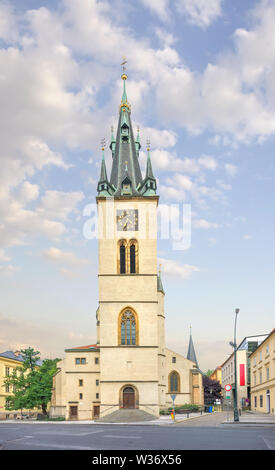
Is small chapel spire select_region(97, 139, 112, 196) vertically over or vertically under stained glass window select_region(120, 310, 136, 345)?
over

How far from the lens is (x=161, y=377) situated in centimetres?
6062

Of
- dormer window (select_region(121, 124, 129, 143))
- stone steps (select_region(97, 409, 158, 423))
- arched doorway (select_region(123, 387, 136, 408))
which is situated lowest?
stone steps (select_region(97, 409, 158, 423))

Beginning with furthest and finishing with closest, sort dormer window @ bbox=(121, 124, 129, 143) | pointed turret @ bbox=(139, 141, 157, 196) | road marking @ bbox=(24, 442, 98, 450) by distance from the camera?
1. dormer window @ bbox=(121, 124, 129, 143)
2. pointed turret @ bbox=(139, 141, 157, 196)
3. road marking @ bbox=(24, 442, 98, 450)

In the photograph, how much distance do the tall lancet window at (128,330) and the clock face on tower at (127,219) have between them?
10200 mm

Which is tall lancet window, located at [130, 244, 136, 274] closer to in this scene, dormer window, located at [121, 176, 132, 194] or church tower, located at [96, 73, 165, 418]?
church tower, located at [96, 73, 165, 418]

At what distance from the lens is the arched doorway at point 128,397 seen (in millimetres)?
53859

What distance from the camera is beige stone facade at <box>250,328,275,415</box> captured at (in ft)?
185

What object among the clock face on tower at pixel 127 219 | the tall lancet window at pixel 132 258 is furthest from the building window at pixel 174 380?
the clock face on tower at pixel 127 219

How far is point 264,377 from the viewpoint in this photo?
6356 cm

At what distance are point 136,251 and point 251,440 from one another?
121 ft

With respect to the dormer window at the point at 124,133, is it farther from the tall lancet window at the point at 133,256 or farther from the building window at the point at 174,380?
the building window at the point at 174,380

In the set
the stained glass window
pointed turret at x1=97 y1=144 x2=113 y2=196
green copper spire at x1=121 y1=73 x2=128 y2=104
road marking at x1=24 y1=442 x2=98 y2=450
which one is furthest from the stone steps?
green copper spire at x1=121 y1=73 x2=128 y2=104

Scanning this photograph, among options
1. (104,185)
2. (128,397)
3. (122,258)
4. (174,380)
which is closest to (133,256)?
(122,258)

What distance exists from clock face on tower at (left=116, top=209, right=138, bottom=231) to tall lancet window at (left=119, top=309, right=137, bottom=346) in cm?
1020
